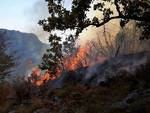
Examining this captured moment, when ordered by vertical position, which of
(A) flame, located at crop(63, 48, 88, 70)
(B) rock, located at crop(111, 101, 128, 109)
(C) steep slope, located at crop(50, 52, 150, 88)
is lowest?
(B) rock, located at crop(111, 101, 128, 109)

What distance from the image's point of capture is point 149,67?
21.4m

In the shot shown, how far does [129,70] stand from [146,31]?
7999 millimetres

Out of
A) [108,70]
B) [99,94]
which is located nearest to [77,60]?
[108,70]

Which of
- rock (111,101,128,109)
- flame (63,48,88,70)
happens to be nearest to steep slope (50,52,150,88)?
rock (111,101,128,109)

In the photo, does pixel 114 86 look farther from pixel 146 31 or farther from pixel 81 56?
pixel 81 56

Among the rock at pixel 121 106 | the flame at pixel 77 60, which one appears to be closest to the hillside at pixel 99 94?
the rock at pixel 121 106

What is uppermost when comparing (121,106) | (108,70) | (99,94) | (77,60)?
(77,60)

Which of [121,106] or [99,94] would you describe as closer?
[121,106]

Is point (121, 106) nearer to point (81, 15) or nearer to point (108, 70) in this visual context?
point (81, 15)

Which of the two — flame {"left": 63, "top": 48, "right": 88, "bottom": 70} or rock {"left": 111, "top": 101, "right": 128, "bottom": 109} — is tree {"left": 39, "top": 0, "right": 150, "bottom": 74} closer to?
rock {"left": 111, "top": 101, "right": 128, "bottom": 109}

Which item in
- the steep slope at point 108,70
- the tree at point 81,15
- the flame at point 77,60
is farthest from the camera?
the flame at point 77,60

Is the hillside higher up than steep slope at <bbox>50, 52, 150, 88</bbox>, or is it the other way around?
steep slope at <bbox>50, 52, 150, 88</bbox>

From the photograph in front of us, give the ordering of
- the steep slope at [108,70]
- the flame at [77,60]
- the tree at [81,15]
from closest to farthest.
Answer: the tree at [81,15] < the steep slope at [108,70] < the flame at [77,60]

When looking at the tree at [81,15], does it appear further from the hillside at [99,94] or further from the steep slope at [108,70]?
the steep slope at [108,70]
